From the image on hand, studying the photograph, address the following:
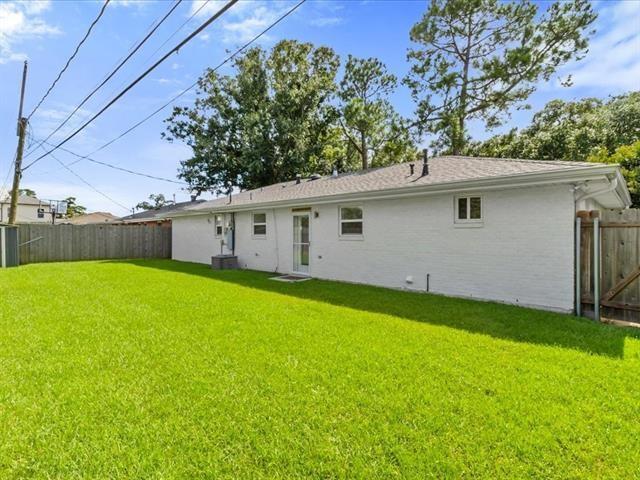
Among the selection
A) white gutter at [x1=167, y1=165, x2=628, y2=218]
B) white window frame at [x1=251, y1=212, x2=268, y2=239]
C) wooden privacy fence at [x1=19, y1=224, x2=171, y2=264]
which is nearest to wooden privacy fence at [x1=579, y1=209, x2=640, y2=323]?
white gutter at [x1=167, y1=165, x2=628, y2=218]

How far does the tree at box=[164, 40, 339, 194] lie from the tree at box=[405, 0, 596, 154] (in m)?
7.16

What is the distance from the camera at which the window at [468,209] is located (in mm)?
7802

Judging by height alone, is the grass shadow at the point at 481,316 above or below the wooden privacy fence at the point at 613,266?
below

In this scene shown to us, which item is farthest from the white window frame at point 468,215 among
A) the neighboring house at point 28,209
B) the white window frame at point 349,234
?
the neighboring house at point 28,209

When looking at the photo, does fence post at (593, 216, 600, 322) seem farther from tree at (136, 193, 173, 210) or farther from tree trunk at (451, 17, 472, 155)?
tree at (136, 193, 173, 210)

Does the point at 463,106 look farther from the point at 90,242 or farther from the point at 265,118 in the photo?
the point at 90,242

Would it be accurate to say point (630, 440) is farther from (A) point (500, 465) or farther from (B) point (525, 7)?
(B) point (525, 7)

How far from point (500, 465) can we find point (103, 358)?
13.8 feet

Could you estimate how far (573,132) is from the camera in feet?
69.3

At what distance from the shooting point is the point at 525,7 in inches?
721

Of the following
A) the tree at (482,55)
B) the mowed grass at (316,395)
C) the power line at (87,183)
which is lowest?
the mowed grass at (316,395)

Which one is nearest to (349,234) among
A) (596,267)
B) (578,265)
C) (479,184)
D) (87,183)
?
(479,184)

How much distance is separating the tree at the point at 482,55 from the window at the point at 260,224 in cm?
1353

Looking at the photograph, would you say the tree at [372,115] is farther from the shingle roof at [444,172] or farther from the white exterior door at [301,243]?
the white exterior door at [301,243]
